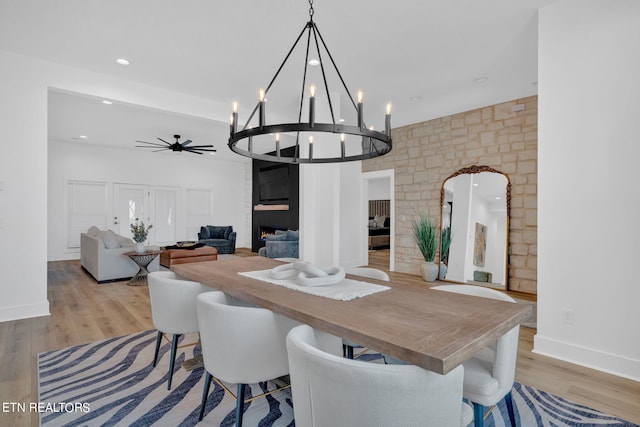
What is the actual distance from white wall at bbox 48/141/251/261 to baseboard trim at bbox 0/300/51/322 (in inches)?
196

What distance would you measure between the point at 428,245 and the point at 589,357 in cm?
307

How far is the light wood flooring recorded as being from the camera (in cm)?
205

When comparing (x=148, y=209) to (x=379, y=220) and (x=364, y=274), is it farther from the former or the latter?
(x=364, y=274)

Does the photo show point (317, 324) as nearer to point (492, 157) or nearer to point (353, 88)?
point (353, 88)

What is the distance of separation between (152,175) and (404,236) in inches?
268

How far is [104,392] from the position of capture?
211 cm

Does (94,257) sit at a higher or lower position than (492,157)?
lower

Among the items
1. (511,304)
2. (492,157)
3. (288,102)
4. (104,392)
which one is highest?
(288,102)

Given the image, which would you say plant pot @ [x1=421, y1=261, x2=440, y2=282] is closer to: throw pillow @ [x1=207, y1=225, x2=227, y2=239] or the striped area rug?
the striped area rug

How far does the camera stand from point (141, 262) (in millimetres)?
5305

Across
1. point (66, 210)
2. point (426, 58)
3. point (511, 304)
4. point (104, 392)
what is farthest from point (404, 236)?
point (66, 210)

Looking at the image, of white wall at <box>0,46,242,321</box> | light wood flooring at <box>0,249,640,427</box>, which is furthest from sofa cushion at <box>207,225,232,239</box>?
white wall at <box>0,46,242,321</box>

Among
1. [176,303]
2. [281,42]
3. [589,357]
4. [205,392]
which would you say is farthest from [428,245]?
[205,392]

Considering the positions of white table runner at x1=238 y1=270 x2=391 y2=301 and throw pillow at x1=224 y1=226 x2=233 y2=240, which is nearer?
white table runner at x1=238 y1=270 x2=391 y2=301
